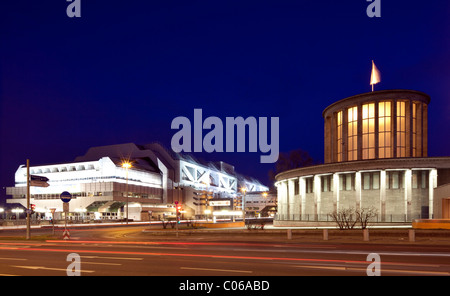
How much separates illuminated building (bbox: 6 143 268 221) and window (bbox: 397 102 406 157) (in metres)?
46.1

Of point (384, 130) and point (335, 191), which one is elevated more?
point (384, 130)

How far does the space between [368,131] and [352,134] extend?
2.80m

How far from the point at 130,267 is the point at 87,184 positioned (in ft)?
337

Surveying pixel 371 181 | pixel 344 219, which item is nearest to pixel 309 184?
pixel 371 181

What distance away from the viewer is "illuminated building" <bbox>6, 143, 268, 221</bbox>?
110m

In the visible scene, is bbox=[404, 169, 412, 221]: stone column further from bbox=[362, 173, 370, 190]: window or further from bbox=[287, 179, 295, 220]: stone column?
bbox=[287, 179, 295, 220]: stone column

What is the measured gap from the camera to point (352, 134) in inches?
2388

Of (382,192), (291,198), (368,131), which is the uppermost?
(368,131)

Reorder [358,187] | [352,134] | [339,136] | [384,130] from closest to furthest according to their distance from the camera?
[358,187]
[384,130]
[352,134]
[339,136]

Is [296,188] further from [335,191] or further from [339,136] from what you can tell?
[339,136]

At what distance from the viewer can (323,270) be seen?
1377cm

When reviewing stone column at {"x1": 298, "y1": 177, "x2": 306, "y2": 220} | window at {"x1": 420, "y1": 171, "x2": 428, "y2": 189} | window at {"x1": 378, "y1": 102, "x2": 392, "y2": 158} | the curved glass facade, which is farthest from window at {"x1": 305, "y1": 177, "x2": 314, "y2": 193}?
window at {"x1": 420, "y1": 171, "x2": 428, "y2": 189}
